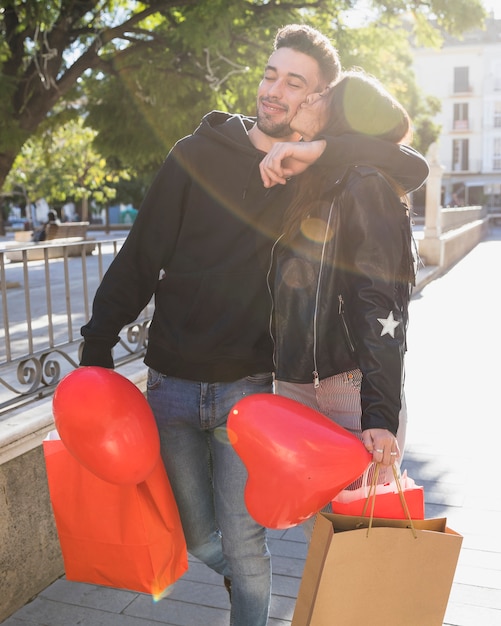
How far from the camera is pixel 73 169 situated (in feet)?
98.4

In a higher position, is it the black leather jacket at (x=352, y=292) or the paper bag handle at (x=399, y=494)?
the black leather jacket at (x=352, y=292)

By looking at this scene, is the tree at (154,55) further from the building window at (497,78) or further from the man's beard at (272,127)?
the building window at (497,78)

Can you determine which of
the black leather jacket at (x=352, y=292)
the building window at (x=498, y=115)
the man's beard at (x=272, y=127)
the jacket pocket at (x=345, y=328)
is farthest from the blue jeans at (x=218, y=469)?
the building window at (x=498, y=115)

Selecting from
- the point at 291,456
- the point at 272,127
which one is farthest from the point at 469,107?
the point at 291,456

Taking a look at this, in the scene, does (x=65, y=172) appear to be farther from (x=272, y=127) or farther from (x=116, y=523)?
(x=116, y=523)

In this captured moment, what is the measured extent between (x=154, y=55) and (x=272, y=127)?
25.4 ft

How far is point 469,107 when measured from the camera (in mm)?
56344

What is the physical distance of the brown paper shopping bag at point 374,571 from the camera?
5.52 ft

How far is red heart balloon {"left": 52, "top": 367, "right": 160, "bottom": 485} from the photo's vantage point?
2.00 m

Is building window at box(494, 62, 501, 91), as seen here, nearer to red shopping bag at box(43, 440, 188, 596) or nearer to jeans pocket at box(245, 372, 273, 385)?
jeans pocket at box(245, 372, 273, 385)

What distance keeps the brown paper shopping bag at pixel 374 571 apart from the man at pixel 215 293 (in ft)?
1.67

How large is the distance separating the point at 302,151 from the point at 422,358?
6008mm

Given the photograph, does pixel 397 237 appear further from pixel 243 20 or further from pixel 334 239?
pixel 243 20

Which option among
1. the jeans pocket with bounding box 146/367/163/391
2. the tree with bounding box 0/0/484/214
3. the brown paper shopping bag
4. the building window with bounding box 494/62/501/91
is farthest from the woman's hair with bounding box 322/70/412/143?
the building window with bounding box 494/62/501/91
